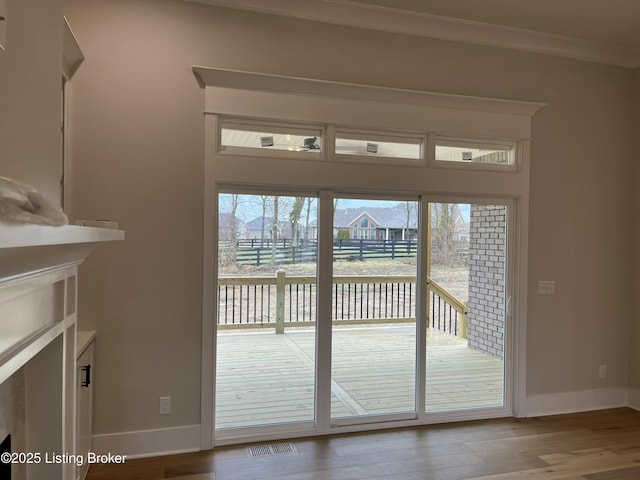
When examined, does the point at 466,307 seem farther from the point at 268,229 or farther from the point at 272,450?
the point at 272,450

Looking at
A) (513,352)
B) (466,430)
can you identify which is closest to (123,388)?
(466,430)

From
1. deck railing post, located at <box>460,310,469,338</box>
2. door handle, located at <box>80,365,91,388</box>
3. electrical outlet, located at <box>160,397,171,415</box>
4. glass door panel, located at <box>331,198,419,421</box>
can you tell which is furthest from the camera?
deck railing post, located at <box>460,310,469,338</box>

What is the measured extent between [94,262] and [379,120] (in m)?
2.31

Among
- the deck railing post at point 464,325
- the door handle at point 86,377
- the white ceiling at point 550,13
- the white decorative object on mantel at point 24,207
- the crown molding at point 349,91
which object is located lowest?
the door handle at point 86,377

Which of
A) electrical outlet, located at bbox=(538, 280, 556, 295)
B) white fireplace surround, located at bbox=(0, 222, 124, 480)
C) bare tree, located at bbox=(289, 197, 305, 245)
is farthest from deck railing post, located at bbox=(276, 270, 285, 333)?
electrical outlet, located at bbox=(538, 280, 556, 295)

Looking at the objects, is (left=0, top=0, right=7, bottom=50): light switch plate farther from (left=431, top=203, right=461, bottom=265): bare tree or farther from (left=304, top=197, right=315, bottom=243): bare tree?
(left=431, top=203, right=461, bottom=265): bare tree

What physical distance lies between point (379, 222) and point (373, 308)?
0.71 m

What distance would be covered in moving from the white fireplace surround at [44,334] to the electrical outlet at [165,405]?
1.03 meters

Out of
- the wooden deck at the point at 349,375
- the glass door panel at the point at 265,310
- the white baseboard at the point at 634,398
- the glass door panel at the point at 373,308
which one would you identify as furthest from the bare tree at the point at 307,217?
the white baseboard at the point at 634,398

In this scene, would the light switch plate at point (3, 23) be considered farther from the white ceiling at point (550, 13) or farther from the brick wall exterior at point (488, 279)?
Answer: the brick wall exterior at point (488, 279)

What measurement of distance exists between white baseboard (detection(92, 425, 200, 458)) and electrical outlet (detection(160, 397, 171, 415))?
117 millimetres

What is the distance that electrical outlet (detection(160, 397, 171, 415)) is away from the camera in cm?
296

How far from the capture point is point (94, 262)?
2.84 m

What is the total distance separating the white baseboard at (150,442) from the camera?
9.39ft
